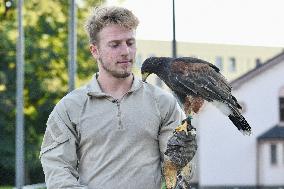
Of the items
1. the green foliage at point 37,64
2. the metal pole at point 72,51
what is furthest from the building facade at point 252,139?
the metal pole at point 72,51

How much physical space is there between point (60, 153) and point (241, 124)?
0.47 metres

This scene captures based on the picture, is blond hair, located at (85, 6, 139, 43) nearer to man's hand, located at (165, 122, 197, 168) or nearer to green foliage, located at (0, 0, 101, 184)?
man's hand, located at (165, 122, 197, 168)

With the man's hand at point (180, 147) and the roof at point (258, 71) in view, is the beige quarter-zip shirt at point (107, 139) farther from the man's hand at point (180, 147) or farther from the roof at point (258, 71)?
the roof at point (258, 71)

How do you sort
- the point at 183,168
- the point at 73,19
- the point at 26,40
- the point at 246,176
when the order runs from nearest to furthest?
the point at 183,168 → the point at 73,19 → the point at 26,40 → the point at 246,176

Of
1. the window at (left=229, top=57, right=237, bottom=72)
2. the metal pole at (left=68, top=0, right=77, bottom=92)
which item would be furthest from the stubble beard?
the window at (left=229, top=57, right=237, bottom=72)

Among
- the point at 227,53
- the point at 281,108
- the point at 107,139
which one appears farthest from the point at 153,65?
the point at 227,53

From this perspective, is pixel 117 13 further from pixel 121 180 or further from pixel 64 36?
pixel 64 36

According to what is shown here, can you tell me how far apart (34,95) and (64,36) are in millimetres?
1311

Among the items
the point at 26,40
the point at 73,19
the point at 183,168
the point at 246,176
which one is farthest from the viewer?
the point at 246,176

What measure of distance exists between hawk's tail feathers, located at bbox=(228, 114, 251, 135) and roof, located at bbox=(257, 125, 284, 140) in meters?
20.0

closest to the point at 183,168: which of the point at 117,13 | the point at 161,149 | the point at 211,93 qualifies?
the point at 161,149

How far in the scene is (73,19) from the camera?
20.0 ft

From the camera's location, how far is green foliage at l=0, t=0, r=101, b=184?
13727 millimetres

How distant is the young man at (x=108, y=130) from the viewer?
1.81 m
